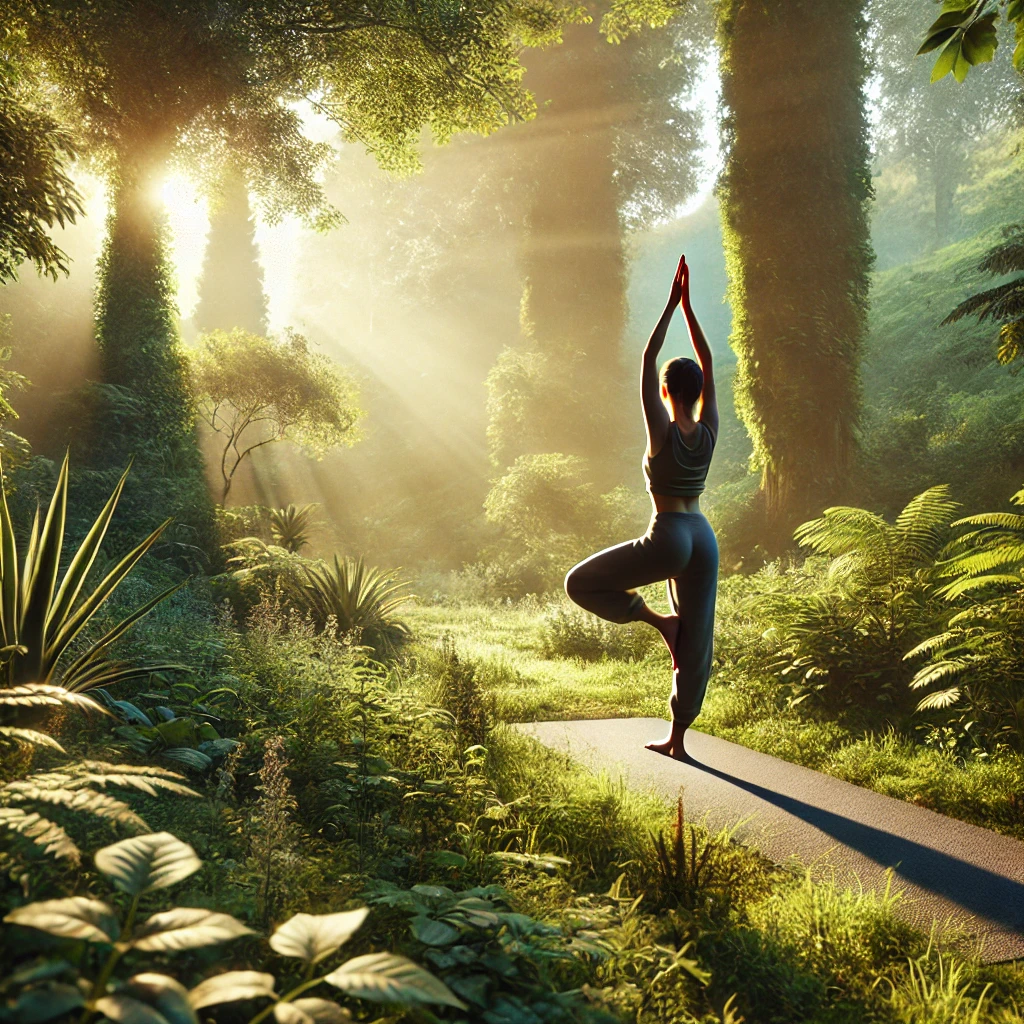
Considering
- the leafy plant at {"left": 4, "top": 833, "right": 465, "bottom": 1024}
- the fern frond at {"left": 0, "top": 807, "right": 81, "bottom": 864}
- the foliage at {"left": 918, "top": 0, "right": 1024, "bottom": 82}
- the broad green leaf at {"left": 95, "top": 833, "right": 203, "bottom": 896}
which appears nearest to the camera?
the leafy plant at {"left": 4, "top": 833, "right": 465, "bottom": 1024}

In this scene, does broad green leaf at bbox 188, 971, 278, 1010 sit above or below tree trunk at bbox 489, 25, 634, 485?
below

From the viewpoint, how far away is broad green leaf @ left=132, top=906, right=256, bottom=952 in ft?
4.61

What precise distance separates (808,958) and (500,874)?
1314 mm

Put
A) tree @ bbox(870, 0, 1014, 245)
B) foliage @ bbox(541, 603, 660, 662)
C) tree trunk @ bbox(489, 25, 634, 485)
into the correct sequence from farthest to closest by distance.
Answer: tree @ bbox(870, 0, 1014, 245) → tree trunk @ bbox(489, 25, 634, 485) → foliage @ bbox(541, 603, 660, 662)

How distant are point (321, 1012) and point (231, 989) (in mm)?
189

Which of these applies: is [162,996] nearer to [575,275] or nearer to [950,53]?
[950,53]

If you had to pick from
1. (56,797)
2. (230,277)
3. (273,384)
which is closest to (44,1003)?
(56,797)

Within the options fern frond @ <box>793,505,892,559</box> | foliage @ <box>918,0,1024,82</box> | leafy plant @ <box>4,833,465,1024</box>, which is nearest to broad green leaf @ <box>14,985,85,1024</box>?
leafy plant @ <box>4,833,465,1024</box>

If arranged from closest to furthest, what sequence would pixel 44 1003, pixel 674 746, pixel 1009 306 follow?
pixel 44 1003
pixel 674 746
pixel 1009 306

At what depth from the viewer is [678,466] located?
11.5ft

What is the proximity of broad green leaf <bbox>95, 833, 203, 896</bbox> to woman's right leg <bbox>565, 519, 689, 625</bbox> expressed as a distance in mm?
2077

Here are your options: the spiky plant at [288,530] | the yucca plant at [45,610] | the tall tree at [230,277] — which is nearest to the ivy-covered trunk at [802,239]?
the spiky plant at [288,530]

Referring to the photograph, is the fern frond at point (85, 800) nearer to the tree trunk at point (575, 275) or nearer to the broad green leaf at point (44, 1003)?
the broad green leaf at point (44, 1003)

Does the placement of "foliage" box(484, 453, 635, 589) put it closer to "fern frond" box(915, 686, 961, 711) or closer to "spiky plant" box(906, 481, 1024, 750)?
"spiky plant" box(906, 481, 1024, 750)
